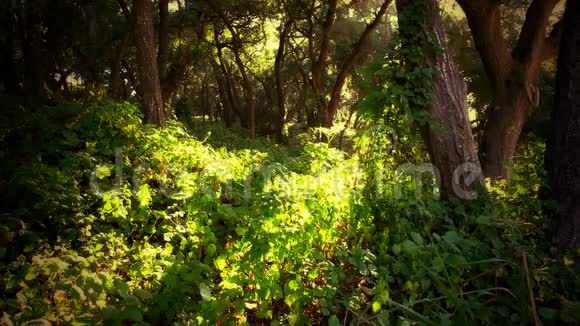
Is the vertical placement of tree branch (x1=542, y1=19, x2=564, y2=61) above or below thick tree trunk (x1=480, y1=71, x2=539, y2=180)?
above

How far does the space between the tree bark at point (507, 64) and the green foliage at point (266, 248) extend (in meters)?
3.70

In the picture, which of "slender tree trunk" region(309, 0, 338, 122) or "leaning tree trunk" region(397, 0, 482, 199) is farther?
"slender tree trunk" region(309, 0, 338, 122)

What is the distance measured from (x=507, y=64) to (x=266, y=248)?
21.8ft

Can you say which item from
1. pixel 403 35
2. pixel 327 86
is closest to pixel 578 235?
pixel 403 35

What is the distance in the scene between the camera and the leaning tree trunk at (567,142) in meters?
3.12

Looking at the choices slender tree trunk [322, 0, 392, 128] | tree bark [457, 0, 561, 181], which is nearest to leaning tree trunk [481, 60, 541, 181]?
tree bark [457, 0, 561, 181]

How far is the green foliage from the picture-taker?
249cm

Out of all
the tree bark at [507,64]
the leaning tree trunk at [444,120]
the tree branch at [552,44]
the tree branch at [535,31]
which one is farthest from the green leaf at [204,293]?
the tree branch at [552,44]

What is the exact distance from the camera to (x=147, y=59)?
23.3 feet

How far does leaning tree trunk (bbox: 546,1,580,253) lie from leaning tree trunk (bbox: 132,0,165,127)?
6.09m

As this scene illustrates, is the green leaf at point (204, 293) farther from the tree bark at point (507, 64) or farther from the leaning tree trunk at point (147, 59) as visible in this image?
the tree bark at point (507, 64)

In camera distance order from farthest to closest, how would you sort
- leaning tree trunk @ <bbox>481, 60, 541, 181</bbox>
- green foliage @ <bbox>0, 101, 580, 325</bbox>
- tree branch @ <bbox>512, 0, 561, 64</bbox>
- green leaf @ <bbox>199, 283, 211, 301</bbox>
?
leaning tree trunk @ <bbox>481, 60, 541, 181</bbox> < tree branch @ <bbox>512, 0, 561, 64</bbox> < green foliage @ <bbox>0, 101, 580, 325</bbox> < green leaf @ <bbox>199, 283, 211, 301</bbox>

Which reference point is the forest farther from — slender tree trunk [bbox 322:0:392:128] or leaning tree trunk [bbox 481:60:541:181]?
slender tree trunk [bbox 322:0:392:128]

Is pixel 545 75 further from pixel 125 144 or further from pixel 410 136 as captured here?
pixel 125 144
